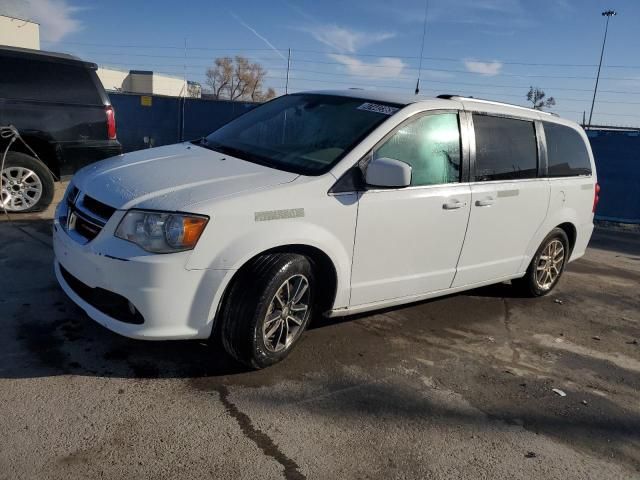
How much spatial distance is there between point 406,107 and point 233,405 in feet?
7.67

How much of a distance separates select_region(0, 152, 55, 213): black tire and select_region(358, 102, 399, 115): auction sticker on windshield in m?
4.40

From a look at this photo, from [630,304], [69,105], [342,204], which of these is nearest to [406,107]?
[342,204]

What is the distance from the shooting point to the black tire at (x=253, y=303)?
3.17 m

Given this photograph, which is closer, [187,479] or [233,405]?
[187,479]

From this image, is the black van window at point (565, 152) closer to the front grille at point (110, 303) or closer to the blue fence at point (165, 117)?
the front grille at point (110, 303)

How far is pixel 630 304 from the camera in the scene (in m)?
5.84

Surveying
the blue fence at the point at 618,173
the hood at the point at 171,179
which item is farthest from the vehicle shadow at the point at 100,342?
the blue fence at the point at 618,173

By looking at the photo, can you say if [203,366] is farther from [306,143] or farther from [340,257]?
[306,143]

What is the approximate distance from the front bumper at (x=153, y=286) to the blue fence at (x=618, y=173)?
1073cm

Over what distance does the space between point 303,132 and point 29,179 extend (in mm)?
4153

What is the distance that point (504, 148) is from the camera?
463 centimetres

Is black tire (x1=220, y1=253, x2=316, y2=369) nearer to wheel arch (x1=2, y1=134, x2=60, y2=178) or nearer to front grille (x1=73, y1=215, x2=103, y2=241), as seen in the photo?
front grille (x1=73, y1=215, x2=103, y2=241)

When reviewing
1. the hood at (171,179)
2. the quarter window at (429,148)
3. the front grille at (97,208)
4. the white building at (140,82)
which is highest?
the white building at (140,82)

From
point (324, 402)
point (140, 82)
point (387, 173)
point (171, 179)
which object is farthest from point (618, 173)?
point (140, 82)
